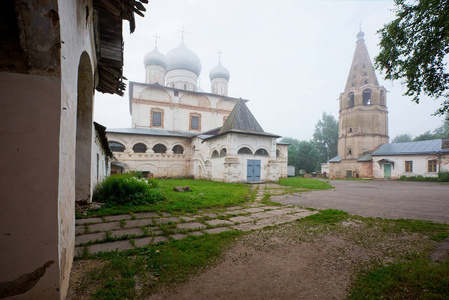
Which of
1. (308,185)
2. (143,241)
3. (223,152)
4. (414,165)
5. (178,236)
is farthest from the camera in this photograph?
(414,165)

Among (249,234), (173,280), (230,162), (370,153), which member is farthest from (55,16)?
(370,153)

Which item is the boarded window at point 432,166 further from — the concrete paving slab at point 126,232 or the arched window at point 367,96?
the concrete paving slab at point 126,232

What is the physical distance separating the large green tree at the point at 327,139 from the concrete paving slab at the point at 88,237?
4595 centimetres

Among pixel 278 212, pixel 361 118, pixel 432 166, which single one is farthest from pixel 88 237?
pixel 361 118

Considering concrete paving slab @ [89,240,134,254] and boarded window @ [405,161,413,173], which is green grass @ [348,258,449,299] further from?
boarded window @ [405,161,413,173]

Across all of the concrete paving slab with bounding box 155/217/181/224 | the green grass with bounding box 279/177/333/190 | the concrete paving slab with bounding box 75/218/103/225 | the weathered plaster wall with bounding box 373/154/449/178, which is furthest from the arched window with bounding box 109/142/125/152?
the weathered plaster wall with bounding box 373/154/449/178

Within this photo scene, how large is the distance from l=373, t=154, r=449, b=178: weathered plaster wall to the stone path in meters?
25.4

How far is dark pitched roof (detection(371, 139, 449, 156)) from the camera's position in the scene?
74.0 ft

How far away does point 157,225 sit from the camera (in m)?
4.21

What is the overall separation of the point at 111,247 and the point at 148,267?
0.98m

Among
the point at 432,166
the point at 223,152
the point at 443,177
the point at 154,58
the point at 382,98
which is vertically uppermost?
the point at 154,58

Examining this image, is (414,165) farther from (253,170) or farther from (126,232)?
(126,232)

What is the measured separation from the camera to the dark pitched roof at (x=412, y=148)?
22.6 metres

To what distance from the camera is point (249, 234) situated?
3.88 meters
